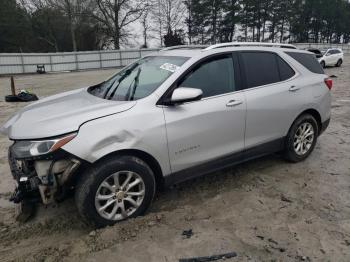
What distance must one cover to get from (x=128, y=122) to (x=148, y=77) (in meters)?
0.89

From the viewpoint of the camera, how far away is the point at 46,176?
109 inches

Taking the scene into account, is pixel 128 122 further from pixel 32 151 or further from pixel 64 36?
pixel 64 36

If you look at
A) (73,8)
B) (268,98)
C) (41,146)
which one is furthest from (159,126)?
(73,8)

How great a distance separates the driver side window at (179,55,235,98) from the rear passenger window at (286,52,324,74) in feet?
4.34

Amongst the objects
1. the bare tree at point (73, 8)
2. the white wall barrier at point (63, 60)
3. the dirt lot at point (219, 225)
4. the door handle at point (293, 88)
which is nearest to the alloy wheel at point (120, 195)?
the dirt lot at point (219, 225)

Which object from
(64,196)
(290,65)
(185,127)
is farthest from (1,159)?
(290,65)

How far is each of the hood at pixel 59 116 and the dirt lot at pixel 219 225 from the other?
1029mm

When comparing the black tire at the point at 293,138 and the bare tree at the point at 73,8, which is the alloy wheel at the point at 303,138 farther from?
the bare tree at the point at 73,8

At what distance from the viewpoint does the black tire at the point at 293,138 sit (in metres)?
4.42

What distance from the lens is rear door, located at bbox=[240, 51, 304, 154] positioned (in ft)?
12.8

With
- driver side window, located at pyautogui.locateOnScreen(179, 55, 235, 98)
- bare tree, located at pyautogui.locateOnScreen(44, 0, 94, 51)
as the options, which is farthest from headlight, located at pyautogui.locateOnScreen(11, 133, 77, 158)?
bare tree, located at pyautogui.locateOnScreen(44, 0, 94, 51)

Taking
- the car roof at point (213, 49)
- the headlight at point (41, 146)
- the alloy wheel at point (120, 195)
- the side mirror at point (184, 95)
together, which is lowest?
the alloy wheel at point (120, 195)

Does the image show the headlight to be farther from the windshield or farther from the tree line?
the tree line

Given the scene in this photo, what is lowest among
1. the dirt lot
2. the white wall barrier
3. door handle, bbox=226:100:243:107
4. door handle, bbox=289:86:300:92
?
the dirt lot
